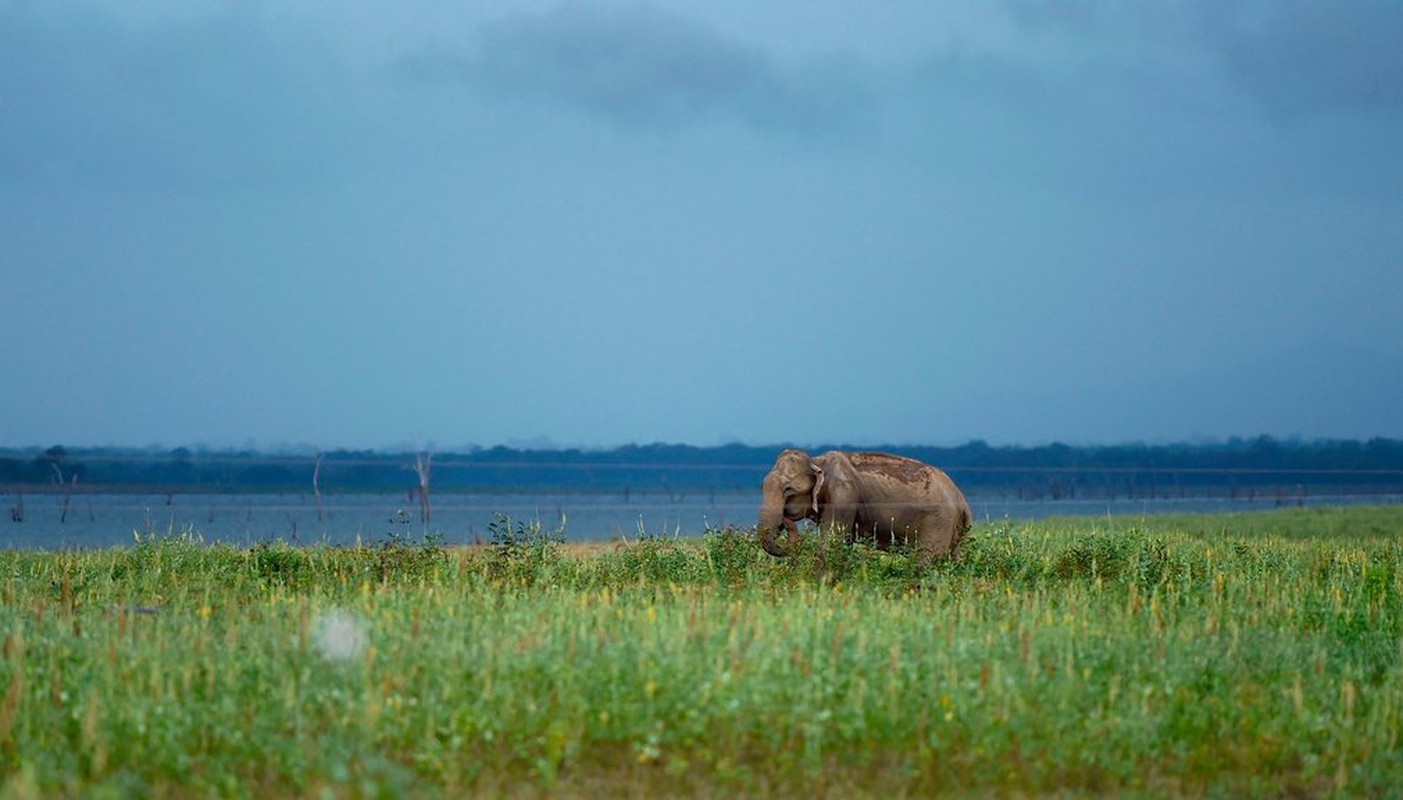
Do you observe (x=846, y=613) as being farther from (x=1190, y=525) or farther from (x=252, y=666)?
(x=1190, y=525)

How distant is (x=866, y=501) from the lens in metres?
20.2

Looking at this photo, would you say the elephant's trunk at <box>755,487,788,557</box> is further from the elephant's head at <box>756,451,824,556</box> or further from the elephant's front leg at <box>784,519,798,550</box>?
the elephant's front leg at <box>784,519,798,550</box>

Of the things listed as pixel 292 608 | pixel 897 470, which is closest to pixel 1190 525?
pixel 897 470

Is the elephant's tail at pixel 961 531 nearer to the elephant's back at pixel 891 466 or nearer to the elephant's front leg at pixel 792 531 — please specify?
the elephant's back at pixel 891 466

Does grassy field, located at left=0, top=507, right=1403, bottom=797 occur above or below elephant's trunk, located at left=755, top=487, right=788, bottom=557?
below

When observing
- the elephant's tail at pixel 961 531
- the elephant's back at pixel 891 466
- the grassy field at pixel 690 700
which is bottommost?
the grassy field at pixel 690 700

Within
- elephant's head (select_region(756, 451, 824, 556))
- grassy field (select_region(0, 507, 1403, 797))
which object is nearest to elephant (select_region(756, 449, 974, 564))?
elephant's head (select_region(756, 451, 824, 556))

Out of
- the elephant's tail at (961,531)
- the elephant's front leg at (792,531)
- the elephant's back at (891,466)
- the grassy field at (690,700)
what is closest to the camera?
the grassy field at (690,700)

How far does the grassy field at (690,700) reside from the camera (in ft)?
29.7

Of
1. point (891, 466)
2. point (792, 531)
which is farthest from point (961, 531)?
point (792, 531)

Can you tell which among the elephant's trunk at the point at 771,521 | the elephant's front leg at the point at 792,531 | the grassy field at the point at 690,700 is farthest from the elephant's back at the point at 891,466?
the grassy field at the point at 690,700

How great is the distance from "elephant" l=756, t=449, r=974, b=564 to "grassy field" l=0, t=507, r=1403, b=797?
4859 mm

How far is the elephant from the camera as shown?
19.5 metres

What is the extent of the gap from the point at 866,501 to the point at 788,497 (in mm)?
1285
